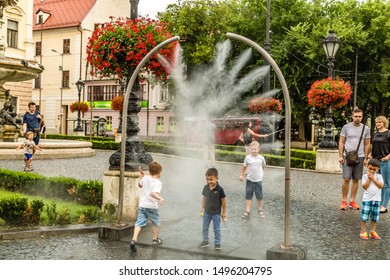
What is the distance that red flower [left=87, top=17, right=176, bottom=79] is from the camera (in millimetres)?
8227

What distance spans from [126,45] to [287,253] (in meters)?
4.47

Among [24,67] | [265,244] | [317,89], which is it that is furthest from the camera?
[317,89]

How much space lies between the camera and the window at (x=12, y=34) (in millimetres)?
40750

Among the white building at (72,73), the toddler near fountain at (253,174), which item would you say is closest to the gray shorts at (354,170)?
the toddler near fountain at (253,174)

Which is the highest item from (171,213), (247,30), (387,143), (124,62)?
(247,30)

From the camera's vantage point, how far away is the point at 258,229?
8.09 m

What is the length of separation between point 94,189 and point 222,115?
29.3 m

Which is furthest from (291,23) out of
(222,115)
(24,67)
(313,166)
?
(24,67)

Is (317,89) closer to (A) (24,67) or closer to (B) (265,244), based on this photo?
(A) (24,67)

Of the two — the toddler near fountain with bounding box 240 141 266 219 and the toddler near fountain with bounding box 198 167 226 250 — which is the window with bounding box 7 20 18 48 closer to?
the toddler near fountain with bounding box 240 141 266 219

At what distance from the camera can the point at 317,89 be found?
1788 cm

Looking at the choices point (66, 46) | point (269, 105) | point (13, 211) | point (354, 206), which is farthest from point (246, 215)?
point (66, 46)

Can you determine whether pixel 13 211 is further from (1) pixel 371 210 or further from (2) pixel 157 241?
(1) pixel 371 210

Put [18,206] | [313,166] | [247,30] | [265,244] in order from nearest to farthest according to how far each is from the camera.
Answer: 1. [265,244]
2. [18,206]
3. [313,166]
4. [247,30]
